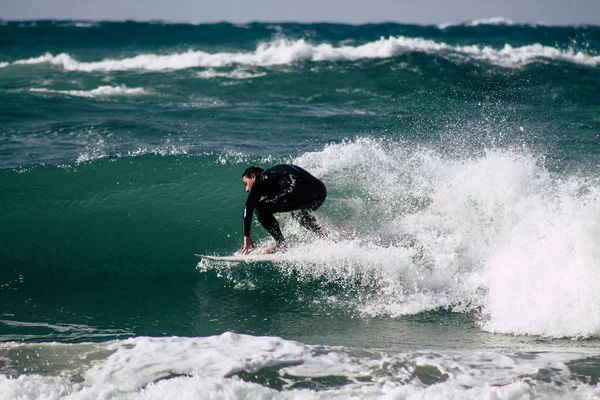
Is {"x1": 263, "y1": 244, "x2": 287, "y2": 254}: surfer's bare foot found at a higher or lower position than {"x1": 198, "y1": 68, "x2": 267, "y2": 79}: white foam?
lower

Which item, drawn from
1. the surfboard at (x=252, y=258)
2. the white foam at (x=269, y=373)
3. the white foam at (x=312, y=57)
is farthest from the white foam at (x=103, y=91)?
the white foam at (x=269, y=373)

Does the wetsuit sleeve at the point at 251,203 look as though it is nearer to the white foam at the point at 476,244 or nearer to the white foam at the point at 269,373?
the white foam at the point at 476,244

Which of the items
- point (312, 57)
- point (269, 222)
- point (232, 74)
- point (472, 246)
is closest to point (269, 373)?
point (269, 222)

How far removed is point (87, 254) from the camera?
754 centimetres

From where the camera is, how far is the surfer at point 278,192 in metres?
Result: 6.67

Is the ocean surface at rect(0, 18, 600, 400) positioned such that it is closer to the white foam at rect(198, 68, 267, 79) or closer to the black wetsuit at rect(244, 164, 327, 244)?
the black wetsuit at rect(244, 164, 327, 244)

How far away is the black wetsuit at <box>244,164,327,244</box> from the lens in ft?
21.9

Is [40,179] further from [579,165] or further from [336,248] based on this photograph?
[579,165]

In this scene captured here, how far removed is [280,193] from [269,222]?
379mm

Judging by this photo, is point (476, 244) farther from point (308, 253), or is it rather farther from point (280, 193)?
point (280, 193)

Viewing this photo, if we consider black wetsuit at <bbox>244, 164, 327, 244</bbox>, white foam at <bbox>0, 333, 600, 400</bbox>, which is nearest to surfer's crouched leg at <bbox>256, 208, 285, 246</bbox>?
black wetsuit at <bbox>244, 164, 327, 244</bbox>

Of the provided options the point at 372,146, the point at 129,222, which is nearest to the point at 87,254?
the point at 129,222

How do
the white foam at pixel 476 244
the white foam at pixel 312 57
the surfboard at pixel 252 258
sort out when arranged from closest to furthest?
the white foam at pixel 476 244 → the surfboard at pixel 252 258 → the white foam at pixel 312 57

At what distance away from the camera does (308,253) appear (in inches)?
264
